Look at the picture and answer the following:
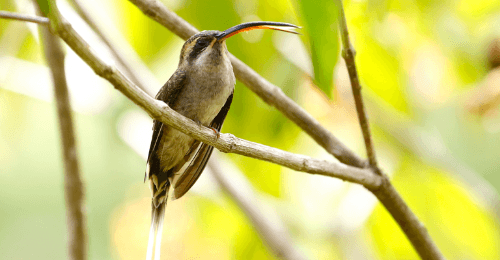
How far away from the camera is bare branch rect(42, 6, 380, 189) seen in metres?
0.98

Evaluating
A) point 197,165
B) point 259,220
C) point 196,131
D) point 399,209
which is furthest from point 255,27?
point 259,220

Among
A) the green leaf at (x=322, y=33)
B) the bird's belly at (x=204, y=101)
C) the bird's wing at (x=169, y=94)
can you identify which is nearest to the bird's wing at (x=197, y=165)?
the bird's belly at (x=204, y=101)

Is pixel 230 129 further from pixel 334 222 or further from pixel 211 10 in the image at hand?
pixel 334 222

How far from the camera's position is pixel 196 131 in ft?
4.62

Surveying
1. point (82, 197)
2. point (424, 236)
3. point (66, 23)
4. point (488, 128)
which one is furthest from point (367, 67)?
point (66, 23)

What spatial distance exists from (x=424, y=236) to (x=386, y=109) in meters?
1.43

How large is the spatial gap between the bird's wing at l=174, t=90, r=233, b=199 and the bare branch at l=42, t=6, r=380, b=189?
1.23 feet

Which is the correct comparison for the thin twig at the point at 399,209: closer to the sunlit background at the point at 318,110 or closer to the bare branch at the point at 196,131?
the bare branch at the point at 196,131

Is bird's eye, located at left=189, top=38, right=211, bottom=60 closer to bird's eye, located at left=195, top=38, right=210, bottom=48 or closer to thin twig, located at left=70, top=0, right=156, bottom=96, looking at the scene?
bird's eye, located at left=195, top=38, right=210, bottom=48

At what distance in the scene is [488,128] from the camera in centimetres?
246

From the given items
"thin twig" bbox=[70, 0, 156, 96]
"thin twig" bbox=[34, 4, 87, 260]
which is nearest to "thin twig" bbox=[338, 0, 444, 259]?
"thin twig" bbox=[70, 0, 156, 96]

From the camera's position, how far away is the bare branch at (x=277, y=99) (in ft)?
5.91

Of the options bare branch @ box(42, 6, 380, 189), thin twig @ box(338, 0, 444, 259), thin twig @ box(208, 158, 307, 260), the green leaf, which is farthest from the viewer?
thin twig @ box(208, 158, 307, 260)

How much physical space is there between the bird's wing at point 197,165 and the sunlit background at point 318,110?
150 mm
